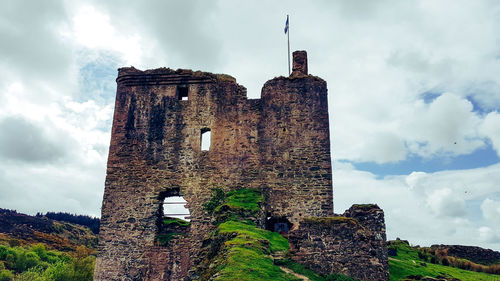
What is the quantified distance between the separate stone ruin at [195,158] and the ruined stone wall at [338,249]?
2.92 metres

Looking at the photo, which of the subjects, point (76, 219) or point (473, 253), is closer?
point (473, 253)

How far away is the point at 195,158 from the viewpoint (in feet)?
54.0

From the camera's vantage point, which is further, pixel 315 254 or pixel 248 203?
pixel 248 203

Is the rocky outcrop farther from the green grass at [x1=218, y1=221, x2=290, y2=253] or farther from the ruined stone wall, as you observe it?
the green grass at [x1=218, y1=221, x2=290, y2=253]

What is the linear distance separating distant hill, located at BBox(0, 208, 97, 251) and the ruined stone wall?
3918cm

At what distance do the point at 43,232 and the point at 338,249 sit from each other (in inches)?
1827

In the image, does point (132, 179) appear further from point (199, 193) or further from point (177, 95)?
point (177, 95)

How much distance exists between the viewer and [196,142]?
16.7 meters

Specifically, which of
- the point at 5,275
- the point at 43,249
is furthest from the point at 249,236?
the point at 43,249

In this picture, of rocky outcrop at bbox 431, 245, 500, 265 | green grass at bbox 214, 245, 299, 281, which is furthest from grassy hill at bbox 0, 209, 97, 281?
rocky outcrop at bbox 431, 245, 500, 265

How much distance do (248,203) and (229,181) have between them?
2.15 metres

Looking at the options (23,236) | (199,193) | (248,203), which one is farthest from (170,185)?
(23,236)

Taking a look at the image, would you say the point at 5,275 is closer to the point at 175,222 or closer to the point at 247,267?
the point at 175,222

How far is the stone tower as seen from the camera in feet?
50.4
